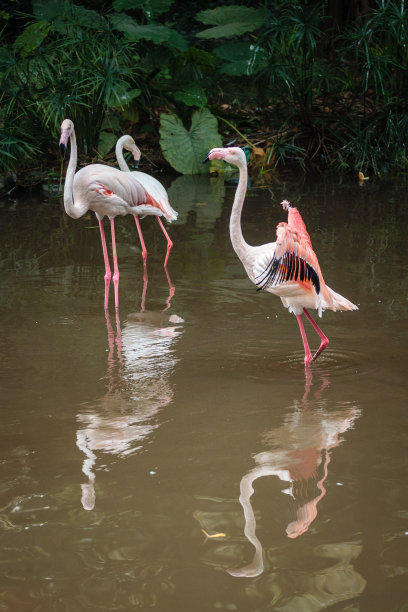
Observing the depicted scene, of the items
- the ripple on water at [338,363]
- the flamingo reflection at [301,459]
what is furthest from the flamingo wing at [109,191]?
the flamingo reflection at [301,459]

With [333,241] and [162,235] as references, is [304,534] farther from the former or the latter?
[162,235]

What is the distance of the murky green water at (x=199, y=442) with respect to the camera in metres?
2.65

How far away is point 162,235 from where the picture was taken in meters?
7.87

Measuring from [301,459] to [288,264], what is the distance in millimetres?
1277

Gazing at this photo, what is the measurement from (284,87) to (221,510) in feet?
27.8

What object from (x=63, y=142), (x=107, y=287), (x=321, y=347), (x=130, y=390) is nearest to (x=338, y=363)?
(x=321, y=347)

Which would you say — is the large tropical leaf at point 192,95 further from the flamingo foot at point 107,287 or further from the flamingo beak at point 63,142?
Answer: the flamingo foot at point 107,287

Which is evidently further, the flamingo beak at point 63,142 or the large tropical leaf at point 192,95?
the large tropical leaf at point 192,95

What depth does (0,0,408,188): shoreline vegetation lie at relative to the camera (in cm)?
998

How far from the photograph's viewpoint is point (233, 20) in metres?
11.6

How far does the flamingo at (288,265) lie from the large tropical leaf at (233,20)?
7.40 metres

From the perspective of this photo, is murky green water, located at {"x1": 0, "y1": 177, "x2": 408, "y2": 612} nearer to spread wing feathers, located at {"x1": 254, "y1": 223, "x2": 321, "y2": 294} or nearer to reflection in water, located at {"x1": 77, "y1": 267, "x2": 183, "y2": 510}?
reflection in water, located at {"x1": 77, "y1": 267, "x2": 183, "y2": 510}

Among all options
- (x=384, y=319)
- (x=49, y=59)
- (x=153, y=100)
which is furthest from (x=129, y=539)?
(x=153, y=100)

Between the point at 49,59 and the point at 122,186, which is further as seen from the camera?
the point at 49,59
